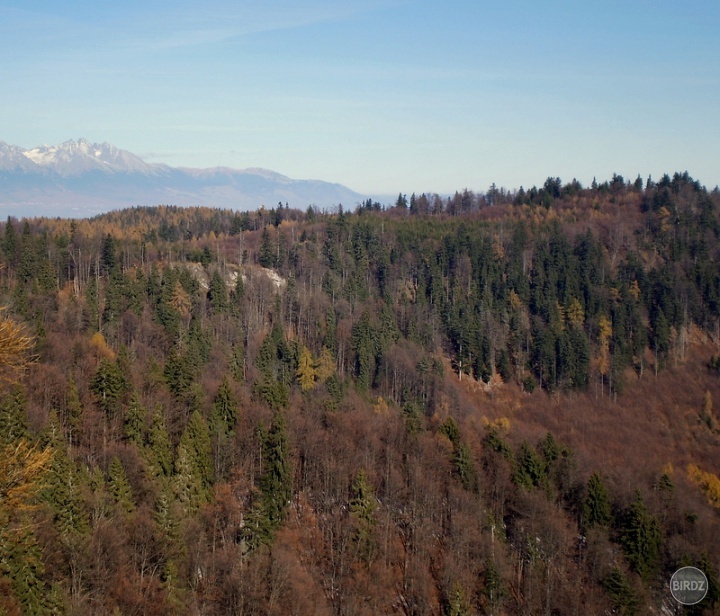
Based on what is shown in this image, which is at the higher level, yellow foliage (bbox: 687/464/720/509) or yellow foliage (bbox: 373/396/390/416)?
yellow foliage (bbox: 373/396/390/416)

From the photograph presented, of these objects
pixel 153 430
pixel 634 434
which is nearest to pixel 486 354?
pixel 634 434

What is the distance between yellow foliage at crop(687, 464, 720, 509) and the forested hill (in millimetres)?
310

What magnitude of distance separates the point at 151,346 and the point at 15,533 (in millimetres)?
59320

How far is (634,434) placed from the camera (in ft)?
262

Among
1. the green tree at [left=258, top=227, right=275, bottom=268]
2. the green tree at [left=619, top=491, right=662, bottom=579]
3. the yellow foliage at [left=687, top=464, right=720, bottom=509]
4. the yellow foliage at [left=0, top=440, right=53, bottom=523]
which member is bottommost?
the yellow foliage at [left=687, top=464, right=720, bottom=509]

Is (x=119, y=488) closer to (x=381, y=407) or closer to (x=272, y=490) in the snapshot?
(x=272, y=490)

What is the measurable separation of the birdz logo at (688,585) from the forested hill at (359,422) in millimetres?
712

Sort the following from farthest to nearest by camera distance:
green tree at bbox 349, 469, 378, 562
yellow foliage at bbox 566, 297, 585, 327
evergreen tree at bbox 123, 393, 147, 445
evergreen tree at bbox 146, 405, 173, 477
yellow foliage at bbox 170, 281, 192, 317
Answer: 1. yellow foliage at bbox 566, 297, 585, 327
2. yellow foliage at bbox 170, 281, 192, 317
3. evergreen tree at bbox 123, 393, 147, 445
4. green tree at bbox 349, 469, 378, 562
5. evergreen tree at bbox 146, 405, 173, 477

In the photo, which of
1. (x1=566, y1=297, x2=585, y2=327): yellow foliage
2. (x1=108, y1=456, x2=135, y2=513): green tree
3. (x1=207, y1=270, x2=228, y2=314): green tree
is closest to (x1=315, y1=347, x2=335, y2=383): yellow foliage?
(x1=207, y1=270, x2=228, y2=314): green tree

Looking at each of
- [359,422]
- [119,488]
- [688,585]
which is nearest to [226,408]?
[359,422]

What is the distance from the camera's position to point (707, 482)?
6316 centimetres

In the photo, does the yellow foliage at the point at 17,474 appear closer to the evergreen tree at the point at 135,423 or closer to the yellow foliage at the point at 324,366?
the evergreen tree at the point at 135,423

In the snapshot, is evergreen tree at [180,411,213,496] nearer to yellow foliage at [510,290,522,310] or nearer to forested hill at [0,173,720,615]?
forested hill at [0,173,720,615]

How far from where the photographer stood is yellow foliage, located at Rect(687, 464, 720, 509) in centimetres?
6038
